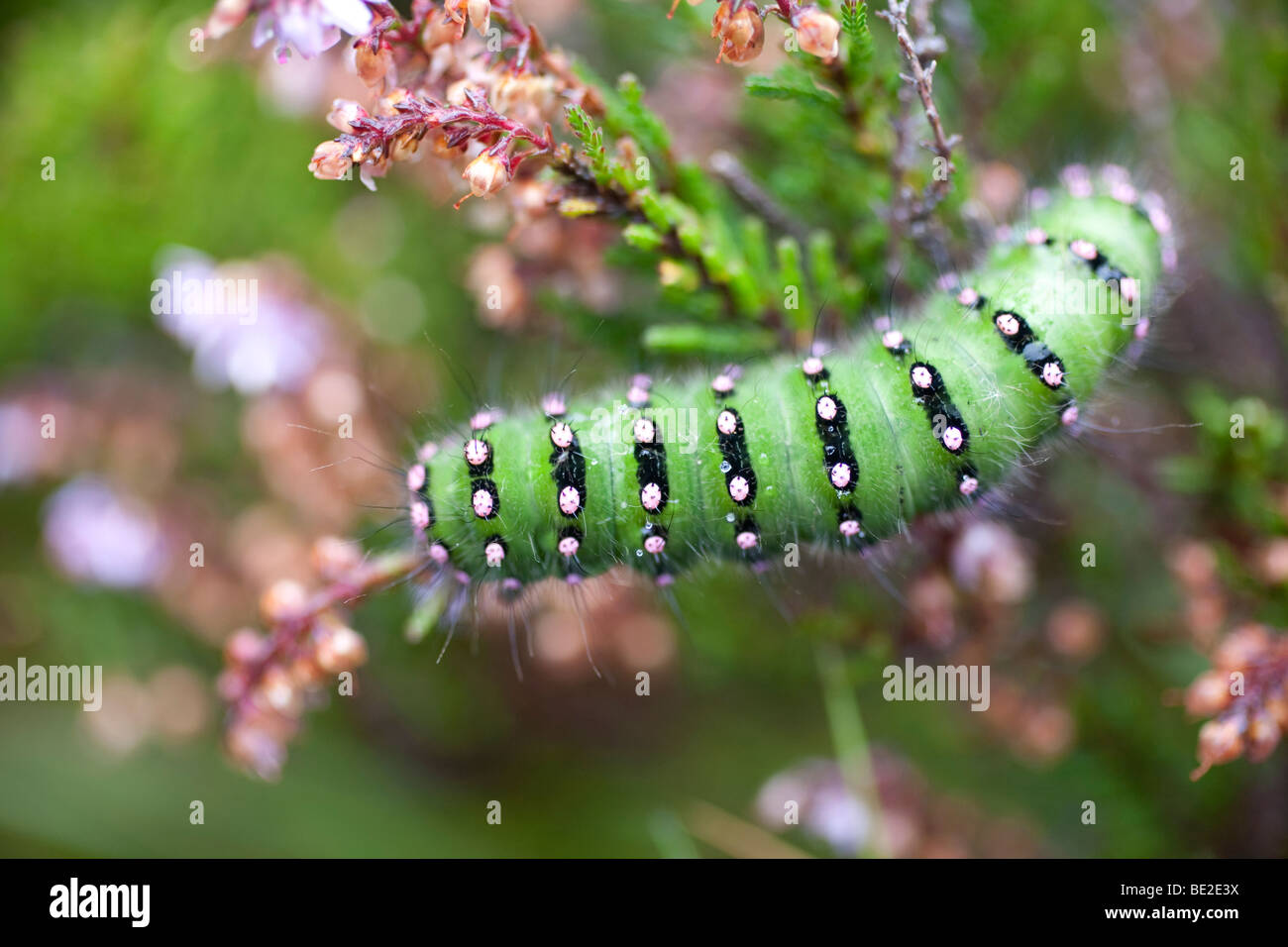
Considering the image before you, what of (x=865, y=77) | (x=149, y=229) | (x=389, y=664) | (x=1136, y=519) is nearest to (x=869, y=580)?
(x=1136, y=519)

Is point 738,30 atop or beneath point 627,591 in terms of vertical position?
atop

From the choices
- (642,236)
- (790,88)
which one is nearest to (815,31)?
(790,88)

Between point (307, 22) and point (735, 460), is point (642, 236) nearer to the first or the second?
point (735, 460)

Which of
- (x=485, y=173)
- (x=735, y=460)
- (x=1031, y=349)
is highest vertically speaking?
(x=485, y=173)

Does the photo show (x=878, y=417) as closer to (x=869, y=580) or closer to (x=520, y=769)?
(x=869, y=580)

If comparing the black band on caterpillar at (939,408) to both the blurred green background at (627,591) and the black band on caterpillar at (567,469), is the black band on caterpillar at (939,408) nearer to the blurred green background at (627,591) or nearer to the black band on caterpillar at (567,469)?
the blurred green background at (627,591)

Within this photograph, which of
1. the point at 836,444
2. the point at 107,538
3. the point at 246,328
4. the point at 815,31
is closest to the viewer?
the point at 815,31

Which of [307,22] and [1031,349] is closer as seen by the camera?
[307,22]

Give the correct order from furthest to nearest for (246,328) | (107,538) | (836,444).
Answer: (107,538)
(246,328)
(836,444)

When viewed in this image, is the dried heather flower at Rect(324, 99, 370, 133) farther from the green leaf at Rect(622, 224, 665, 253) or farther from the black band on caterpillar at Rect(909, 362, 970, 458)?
the black band on caterpillar at Rect(909, 362, 970, 458)
